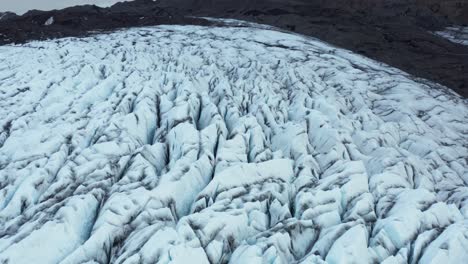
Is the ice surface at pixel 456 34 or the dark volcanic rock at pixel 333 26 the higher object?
the dark volcanic rock at pixel 333 26

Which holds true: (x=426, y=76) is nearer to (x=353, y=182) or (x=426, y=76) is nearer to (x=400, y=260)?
(x=353, y=182)

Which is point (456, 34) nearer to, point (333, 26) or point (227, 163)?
point (333, 26)

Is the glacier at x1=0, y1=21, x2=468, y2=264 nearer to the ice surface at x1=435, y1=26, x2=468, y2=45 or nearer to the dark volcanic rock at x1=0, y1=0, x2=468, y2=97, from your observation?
the dark volcanic rock at x1=0, y1=0, x2=468, y2=97

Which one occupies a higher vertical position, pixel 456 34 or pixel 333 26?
pixel 333 26

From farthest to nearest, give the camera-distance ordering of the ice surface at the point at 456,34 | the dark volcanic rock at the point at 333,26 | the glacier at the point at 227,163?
1. the ice surface at the point at 456,34
2. the dark volcanic rock at the point at 333,26
3. the glacier at the point at 227,163

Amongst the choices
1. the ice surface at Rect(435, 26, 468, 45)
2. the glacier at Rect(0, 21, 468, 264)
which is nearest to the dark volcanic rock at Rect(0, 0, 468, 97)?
the ice surface at Rect(435, 26, 468, 45)

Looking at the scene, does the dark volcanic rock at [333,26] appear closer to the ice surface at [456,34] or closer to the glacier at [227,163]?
the ice surface at [456,34]

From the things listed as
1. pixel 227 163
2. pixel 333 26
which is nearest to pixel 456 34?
pixel 333 26

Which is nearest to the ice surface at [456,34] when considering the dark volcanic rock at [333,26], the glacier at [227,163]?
the dark volcanic rock at [333,26]
